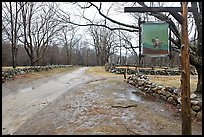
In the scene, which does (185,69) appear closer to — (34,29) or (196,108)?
(196,108)

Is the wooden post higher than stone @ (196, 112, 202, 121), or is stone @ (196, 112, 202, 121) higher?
the wooden post

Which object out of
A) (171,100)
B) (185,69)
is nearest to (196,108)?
(171,100)

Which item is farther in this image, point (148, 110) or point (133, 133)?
point (148, 110)

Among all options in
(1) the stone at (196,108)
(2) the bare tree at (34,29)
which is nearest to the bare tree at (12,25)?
(2) the bare tree at (34,29)

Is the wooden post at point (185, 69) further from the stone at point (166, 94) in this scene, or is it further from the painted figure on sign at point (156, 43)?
the stone at point (166, 94)

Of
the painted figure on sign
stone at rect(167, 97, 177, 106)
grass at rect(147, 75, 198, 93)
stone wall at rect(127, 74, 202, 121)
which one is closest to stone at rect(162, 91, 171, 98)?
stone wall at rect(127, 74, 202, 121)

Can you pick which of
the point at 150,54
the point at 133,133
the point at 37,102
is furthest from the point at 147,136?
the point at 37,102

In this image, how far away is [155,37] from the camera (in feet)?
21.8

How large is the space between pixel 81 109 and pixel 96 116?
949mm

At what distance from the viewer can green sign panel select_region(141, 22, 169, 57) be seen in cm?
659

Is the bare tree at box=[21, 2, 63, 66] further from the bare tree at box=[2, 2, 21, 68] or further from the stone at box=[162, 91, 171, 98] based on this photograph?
the stone at box=[162, 91, 171, 98]

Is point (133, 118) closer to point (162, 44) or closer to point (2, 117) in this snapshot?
point (162, 44)

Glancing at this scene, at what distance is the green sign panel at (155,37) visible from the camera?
6.59 meters

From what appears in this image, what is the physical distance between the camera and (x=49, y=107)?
7457 millimetres
